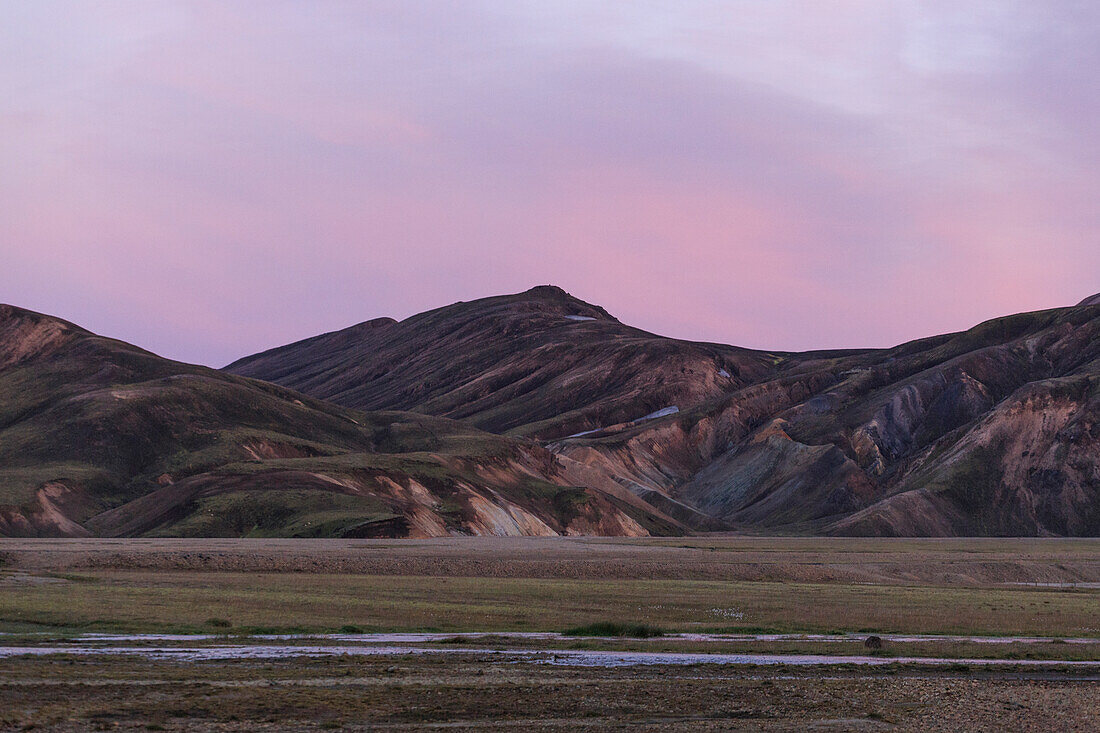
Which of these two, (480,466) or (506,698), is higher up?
(480,466)

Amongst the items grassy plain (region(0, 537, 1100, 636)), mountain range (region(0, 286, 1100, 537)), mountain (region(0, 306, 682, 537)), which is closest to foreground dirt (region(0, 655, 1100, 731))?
grassy plain (region(0, 537, 1100, 636))

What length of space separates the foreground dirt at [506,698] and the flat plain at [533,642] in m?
0.09

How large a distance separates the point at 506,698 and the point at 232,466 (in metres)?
117

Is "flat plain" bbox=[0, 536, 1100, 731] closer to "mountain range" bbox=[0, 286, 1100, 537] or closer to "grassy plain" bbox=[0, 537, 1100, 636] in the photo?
"grassy plain" bbox=[0, 537, 1100, 636]

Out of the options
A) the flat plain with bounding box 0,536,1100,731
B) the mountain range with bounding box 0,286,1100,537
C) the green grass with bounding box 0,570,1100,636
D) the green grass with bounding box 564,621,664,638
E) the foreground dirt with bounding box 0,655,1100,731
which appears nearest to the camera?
the foreground dirt with bounding box 0,655,1100,731

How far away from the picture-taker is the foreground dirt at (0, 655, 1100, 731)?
75.3 feet

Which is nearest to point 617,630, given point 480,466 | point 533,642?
point 533,642

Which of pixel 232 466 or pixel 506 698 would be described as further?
pixel 232 466

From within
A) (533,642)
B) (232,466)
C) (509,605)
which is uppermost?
(232,466)

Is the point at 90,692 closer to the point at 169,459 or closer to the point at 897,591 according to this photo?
the point at 897,591

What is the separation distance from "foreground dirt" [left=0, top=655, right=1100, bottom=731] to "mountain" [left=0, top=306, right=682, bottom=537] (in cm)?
8025

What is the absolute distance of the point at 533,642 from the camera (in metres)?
37.0

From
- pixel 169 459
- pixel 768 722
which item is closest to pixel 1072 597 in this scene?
pixel 768 722

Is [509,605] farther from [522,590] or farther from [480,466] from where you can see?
[480,466]
